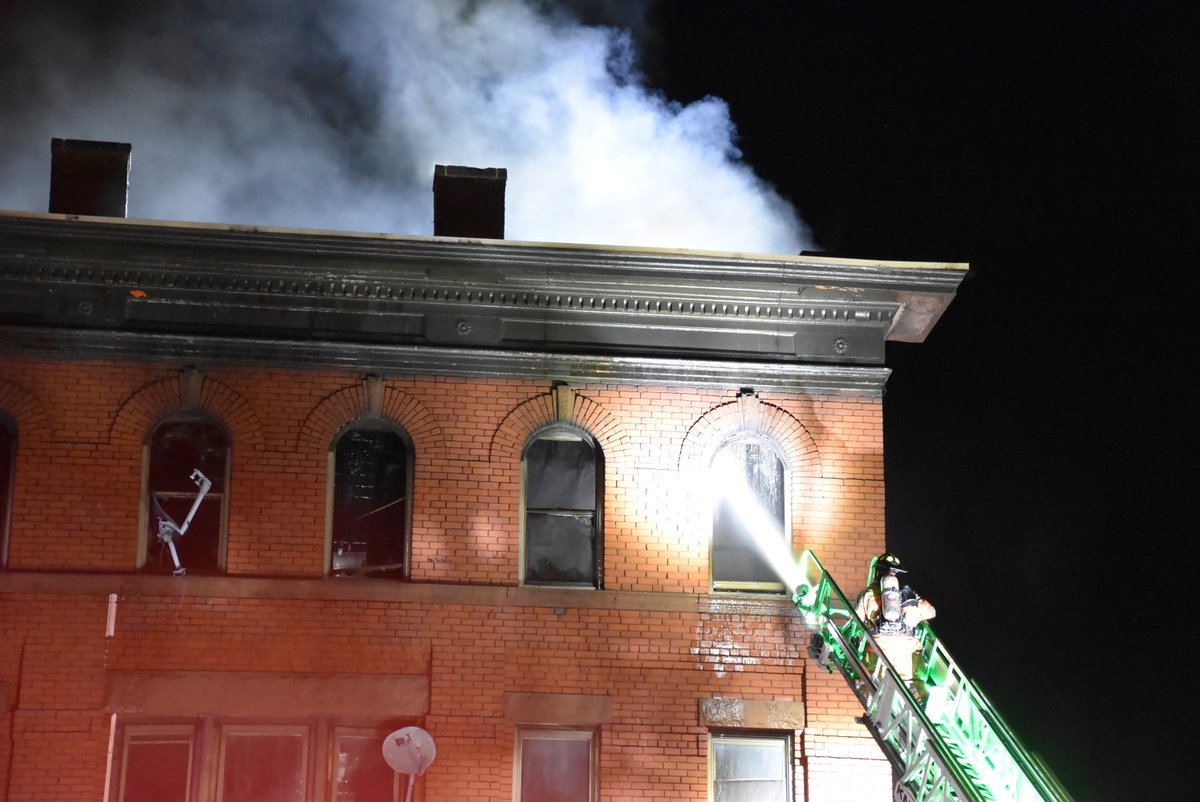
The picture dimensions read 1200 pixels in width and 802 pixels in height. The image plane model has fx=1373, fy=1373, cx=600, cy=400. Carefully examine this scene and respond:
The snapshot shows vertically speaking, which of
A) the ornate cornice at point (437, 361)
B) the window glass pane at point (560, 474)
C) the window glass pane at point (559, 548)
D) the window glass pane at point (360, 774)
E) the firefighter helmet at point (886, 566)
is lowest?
the window glass pane at point (360, 774)

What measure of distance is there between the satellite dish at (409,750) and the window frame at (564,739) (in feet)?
3.76

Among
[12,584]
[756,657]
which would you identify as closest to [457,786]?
[756,657]

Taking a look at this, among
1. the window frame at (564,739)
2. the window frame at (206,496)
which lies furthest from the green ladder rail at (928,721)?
the window frame at (206,496)

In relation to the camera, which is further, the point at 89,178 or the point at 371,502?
the point at 89,178

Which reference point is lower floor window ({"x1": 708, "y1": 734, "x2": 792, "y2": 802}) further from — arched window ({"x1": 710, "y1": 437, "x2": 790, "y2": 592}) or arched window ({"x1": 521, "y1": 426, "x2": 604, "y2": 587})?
arched window ({"x1": 521, "y1": 426, "x2": 604, "y2": 587})

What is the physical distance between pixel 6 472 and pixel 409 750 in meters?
5.00

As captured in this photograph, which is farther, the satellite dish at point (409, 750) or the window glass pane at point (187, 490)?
the window glass pane at point (187, 490)

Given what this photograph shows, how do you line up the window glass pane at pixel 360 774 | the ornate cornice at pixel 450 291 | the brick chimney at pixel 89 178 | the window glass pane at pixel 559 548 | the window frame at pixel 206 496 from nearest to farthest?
1. the window glass pane at pixel 360 774
2. the window frame at pixel 206 496
3. the ornate cornice at pixel 450 291
4. the window glass pane at pixel 559 548
5. the brick chimney at pixel 89 178

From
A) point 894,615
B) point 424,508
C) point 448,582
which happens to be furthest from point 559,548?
point 894,615

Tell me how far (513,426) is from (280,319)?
2.64 meters

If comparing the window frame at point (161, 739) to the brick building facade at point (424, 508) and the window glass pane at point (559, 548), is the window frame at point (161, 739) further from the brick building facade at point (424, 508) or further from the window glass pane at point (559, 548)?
the window glass pane at point (559, 548)

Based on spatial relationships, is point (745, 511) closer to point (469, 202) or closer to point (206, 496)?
point (469, 202)

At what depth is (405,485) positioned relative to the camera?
551 inches

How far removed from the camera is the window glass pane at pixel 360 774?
1314 centimetres
